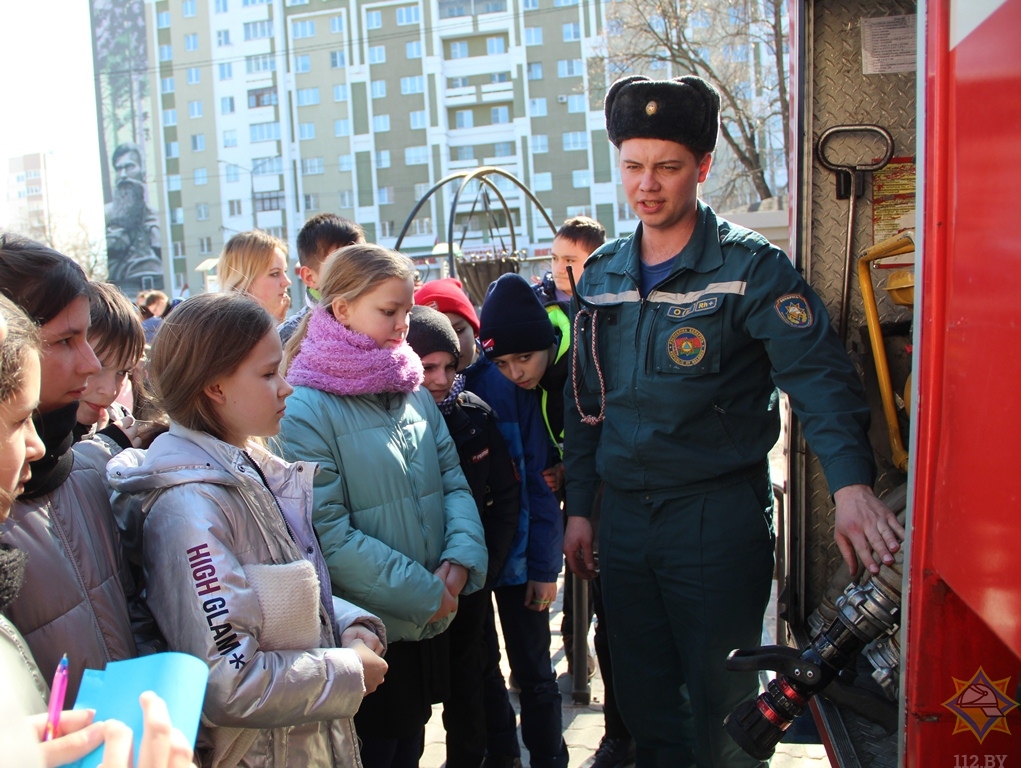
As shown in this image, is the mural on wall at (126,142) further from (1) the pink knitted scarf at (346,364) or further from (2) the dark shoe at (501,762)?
(1) the pink knitted scarf at (346,364)

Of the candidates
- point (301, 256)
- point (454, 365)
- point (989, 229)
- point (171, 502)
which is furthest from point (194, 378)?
point (301, 256)

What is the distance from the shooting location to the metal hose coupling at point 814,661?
184 centimetres

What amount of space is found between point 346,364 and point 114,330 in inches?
25.9

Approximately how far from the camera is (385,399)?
8.78ft

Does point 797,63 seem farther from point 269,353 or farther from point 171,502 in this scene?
point 171,502

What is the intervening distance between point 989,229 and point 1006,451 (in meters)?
0.34

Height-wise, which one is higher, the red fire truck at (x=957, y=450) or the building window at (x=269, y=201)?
the building window at (x=269, y=201)

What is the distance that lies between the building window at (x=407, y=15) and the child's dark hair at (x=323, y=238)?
58443 mm

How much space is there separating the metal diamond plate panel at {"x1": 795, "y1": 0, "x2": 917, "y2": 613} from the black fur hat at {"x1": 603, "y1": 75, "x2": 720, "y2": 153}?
2.26ft

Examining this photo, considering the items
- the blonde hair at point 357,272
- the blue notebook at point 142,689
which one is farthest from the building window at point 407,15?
the blue notebook at point 142,689

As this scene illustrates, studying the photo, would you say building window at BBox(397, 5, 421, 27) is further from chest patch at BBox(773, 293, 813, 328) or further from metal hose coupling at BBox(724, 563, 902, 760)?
metal hose coupling at BBox(724, 563, 902, 760)

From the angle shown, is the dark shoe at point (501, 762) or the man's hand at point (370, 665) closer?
the man's hand at point (370, 665)

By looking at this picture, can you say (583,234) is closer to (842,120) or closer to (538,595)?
(842,120)

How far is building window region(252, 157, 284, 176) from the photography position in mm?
56691
